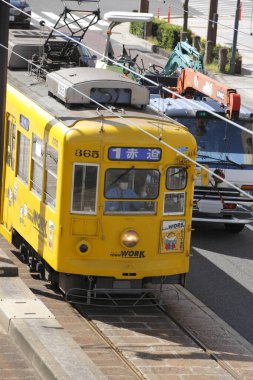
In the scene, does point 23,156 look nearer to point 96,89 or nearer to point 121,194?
point 96,89

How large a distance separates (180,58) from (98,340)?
47.1 feet

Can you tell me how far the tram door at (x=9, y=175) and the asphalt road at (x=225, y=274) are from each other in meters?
3.00

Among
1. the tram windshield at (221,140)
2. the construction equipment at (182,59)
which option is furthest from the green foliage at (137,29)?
the tram windshield at (221,140)

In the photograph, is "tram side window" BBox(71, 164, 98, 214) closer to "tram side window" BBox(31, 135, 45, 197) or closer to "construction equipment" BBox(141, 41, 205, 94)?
"tram side window" BBox(31, 135, 45, 197)

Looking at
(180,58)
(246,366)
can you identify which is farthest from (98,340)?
(180,58)

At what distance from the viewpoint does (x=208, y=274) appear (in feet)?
63.8

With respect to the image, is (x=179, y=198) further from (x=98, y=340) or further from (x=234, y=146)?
(x=234, y=146)

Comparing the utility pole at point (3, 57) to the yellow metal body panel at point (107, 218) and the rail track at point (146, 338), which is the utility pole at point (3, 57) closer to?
the yellow metal body panel at point (107, 218)

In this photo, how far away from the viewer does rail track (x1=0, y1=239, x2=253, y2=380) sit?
14.6 metres

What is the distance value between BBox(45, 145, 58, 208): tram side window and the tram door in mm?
1815

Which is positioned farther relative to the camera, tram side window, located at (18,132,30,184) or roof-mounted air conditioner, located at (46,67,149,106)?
tram side window, located at (18,132,30,184)

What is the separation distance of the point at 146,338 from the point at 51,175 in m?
2.68

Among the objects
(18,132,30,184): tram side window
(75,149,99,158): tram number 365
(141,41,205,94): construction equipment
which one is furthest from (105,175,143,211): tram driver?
(141,41,205,94): construction equipment

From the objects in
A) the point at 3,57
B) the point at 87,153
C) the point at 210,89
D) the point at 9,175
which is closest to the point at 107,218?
the point at 87,153
